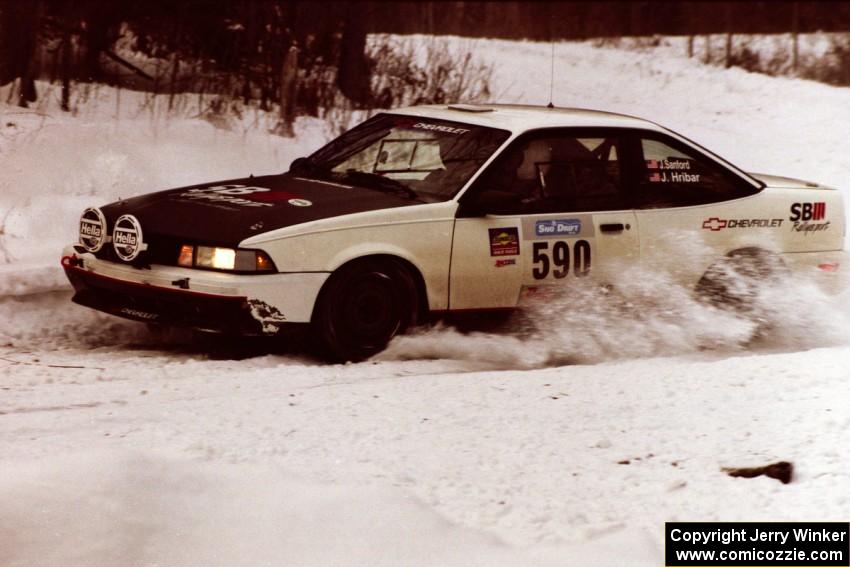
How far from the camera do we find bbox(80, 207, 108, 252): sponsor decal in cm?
717

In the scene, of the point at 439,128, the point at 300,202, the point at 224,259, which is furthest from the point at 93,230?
the point at 439,128

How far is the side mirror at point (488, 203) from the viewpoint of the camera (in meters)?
7.26

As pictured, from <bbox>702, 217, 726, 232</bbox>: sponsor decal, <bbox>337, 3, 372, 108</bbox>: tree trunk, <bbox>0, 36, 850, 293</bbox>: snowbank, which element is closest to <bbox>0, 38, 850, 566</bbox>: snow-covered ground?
<bbox>702, 217, 726, 232</bbox>: sponsor decal

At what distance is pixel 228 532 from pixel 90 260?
328 cm

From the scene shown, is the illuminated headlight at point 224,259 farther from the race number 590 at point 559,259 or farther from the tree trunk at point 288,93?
the tree trunk at point 288,93

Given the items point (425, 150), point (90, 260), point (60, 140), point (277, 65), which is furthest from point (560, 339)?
point (277, 65)

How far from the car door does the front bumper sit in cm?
95

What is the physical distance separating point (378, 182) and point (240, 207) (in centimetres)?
91

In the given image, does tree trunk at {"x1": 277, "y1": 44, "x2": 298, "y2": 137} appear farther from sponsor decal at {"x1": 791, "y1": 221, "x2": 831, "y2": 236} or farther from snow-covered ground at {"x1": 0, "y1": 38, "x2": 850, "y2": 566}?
sponsor decal at {"x1": 791, "y1": 221, "x2": 831, "y2": 236}

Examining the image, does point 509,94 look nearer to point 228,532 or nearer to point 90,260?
point 90,260

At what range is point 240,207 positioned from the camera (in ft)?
23.2

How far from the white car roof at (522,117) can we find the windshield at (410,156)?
82mm

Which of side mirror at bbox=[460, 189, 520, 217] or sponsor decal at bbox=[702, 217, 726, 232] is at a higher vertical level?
side mirror at bbox=[460, 189, 520, 217]

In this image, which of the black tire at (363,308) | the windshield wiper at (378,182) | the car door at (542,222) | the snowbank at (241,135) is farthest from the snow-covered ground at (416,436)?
the snowbank at (241,135)
